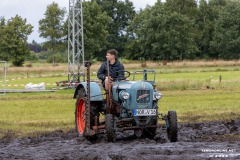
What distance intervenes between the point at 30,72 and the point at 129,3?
4739 centimetres

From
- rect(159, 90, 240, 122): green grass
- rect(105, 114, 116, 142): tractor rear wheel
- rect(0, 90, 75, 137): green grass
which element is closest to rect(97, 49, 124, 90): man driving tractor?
rect(105, 114, 116, 142): tractor rear wheel

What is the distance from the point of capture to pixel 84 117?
44.9 ft

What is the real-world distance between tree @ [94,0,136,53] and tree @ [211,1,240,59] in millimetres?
18103

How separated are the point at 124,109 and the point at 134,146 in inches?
62.5

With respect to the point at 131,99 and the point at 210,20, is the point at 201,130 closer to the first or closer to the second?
the point at 131,99

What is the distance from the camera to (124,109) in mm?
12547

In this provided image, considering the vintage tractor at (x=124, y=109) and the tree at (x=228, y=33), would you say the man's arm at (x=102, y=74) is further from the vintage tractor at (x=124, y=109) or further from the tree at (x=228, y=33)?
the tree at (x=228, y=33)

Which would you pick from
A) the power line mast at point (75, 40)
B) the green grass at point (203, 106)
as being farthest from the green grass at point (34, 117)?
the power line mast at point (75, 40)

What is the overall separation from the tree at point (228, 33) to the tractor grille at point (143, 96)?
261 ft

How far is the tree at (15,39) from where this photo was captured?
266 feet

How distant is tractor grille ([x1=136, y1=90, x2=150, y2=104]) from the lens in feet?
40.4

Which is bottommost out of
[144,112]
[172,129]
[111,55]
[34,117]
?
[34,117]

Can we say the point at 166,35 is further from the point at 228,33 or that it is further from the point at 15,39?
the point at 15,39

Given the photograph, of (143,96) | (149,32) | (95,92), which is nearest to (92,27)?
(149,32)
